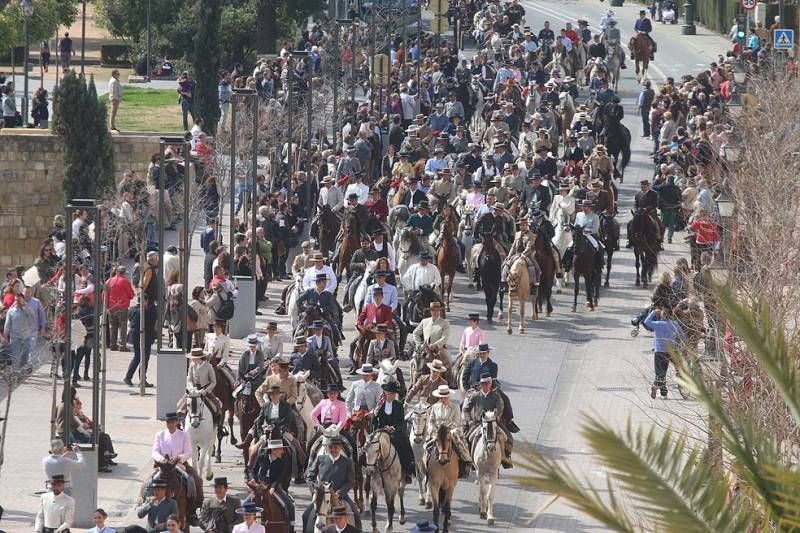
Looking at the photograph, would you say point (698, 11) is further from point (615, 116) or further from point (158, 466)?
point (158, 466)

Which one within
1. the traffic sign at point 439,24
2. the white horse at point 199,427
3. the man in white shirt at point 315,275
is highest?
the traffic sign at point 439,24

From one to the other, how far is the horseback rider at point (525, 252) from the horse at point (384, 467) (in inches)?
416

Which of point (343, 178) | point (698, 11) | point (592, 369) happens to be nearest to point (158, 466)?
point (592, 369)

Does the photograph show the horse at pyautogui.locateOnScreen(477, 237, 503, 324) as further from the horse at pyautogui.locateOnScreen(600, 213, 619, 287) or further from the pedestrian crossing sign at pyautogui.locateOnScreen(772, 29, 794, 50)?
the pedestrian crossing sign at pyautogui.locateOnScreen(772, 29, 794, 50)

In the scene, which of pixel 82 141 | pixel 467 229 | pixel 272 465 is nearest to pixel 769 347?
pixel 272 465

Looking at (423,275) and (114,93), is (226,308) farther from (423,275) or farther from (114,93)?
(114,93)

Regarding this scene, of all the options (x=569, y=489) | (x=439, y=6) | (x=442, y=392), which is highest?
(x=439, y=6)

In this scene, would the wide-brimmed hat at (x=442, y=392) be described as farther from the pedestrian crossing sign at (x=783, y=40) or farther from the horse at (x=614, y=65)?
the horse at (x=614, y=65)

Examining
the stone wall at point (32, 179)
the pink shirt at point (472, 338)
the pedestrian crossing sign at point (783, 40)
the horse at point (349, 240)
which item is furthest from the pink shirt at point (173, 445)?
the pedestrian crossing sign at point (783, 40)

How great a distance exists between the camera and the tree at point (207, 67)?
2140 inches

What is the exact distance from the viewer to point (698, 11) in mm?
82125

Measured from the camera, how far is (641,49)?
208 ft

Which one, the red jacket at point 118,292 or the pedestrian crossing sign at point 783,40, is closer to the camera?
the red jacket at point 118,292

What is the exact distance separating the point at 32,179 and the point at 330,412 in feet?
95.1
